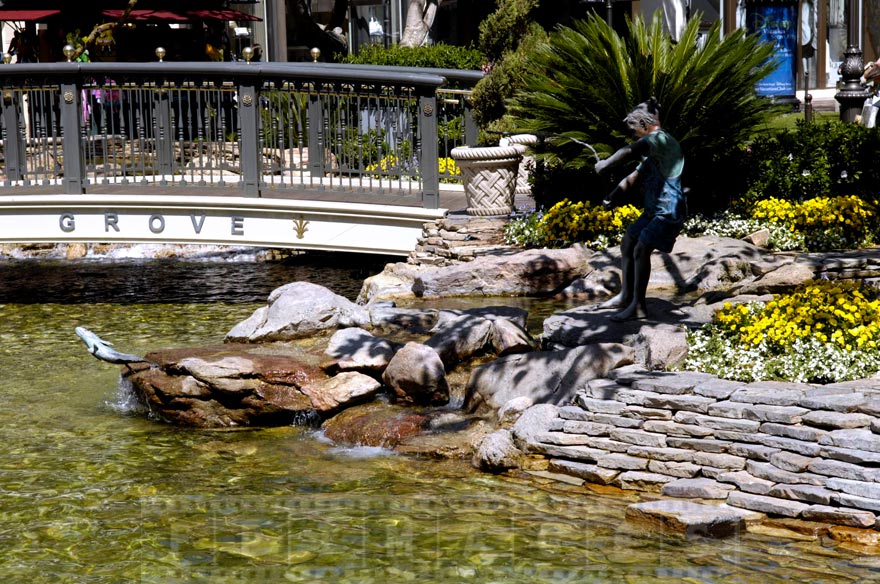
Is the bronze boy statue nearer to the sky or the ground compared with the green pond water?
nearer to the sky

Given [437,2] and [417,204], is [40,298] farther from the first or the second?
[437,2]

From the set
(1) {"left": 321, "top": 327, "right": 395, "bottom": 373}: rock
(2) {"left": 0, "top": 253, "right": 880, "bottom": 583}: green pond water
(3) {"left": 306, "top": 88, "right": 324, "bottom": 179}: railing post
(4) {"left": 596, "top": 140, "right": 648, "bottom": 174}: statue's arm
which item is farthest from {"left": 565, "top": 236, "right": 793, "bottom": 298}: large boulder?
(2) {"left": 0, "top": 253, "right": 880, "bottom": 583}: green pond water

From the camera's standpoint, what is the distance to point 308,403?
11.2 metres

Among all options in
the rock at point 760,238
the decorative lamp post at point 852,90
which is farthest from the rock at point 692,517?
the decorative lamp post at point 852,90

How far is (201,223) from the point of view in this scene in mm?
16984

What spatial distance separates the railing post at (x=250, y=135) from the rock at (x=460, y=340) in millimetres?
5872

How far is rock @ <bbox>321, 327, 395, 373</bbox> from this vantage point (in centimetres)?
1160

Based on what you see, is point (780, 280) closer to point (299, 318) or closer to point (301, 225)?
point (299, 318)

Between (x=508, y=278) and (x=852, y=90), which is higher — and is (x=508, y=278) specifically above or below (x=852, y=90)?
below

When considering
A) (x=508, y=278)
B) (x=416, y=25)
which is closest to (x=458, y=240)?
(x=508, y=278)

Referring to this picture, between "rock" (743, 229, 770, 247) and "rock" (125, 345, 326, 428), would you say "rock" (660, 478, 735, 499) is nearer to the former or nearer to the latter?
"rock" (125, 345, 326, 428)

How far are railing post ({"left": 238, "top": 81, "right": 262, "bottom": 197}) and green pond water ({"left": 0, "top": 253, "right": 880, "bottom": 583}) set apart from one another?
515 cm

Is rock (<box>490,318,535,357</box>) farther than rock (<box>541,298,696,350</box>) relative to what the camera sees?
Yes

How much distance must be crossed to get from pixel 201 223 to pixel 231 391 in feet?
20.2
